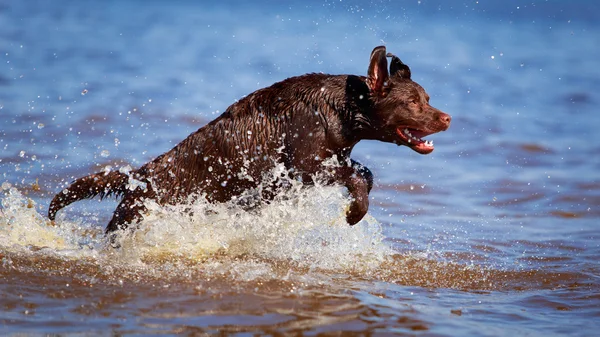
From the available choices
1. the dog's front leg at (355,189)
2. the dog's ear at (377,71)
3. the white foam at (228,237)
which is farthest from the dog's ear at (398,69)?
the white foam at (228,237)

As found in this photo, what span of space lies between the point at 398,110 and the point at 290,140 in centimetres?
91

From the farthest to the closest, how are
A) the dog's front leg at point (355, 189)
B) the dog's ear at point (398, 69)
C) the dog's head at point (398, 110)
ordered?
the dog's ear at point (398, 69) < the dog's head at point (398, 110) < the dog's front leg at point (355, 189)

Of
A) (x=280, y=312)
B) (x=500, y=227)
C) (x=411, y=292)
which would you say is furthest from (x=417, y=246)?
(x=280, y=312)

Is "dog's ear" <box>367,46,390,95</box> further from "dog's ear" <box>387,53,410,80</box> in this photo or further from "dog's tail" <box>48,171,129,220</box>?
"dog's tail" <box>48,171,129,220</box>

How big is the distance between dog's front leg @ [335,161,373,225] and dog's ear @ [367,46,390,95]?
68 cm

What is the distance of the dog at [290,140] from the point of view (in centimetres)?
704

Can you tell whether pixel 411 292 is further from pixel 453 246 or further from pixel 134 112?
pixel 134 112

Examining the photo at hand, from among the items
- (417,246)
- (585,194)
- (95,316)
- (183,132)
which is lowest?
(95,316)

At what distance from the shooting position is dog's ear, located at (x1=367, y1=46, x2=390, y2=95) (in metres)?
6.90

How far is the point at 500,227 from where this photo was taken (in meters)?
9.70

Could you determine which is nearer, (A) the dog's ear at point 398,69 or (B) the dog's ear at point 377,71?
(B) the dog's ear at point 377,71

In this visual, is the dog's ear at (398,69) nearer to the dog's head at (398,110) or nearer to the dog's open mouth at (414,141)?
the dog's head at (398,110)

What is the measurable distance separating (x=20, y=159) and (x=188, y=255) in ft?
18.4

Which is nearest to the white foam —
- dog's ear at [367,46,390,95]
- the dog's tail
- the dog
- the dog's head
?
the dog
